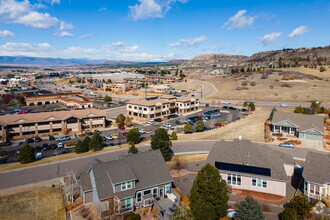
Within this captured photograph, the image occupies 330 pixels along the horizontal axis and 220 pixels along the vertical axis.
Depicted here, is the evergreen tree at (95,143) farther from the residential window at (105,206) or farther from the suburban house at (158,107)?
the suburban house at (158,107)

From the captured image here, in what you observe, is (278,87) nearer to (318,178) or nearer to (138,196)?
(318,178)

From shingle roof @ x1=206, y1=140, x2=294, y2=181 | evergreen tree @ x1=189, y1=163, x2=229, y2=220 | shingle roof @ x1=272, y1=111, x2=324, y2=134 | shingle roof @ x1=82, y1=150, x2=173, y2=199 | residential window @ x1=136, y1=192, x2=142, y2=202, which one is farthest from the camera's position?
shingle roof @ x1=272, y1=111, x2=324, y2=134

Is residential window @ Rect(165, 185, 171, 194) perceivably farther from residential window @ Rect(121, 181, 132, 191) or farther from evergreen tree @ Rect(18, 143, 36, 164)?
evergreen tree @ Rect(18, 143, 36, 164)

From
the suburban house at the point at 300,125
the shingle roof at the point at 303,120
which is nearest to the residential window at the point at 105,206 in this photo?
the suburban house at the point at 300,125

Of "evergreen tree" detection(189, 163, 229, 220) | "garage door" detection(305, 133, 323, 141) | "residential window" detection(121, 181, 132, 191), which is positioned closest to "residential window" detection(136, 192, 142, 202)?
"residential window" detection(121, 181, 132, 191)

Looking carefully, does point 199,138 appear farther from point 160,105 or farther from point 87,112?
point 87,112

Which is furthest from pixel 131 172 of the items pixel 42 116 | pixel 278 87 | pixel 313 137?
pixel 278 87
